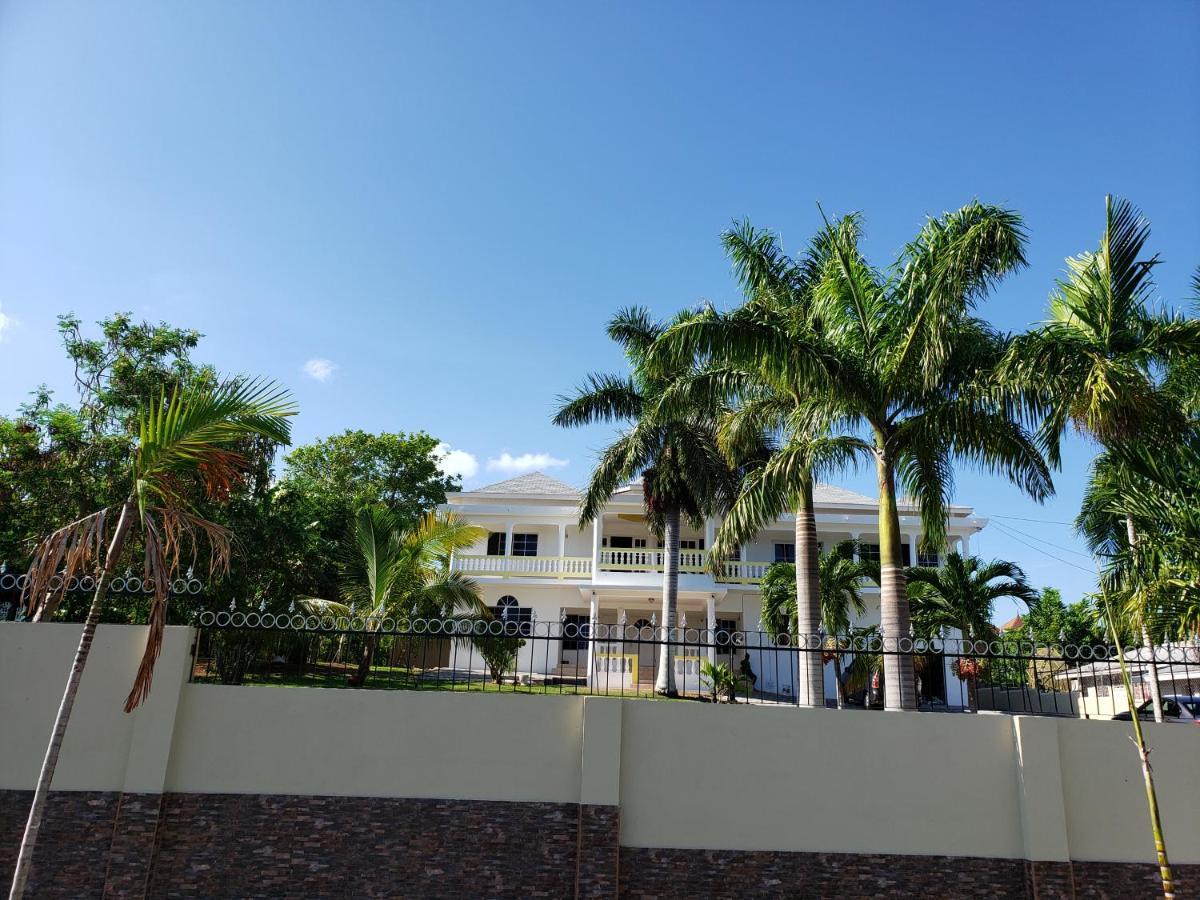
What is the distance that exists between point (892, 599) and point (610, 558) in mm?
16929

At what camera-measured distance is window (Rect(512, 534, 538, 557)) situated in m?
29.5

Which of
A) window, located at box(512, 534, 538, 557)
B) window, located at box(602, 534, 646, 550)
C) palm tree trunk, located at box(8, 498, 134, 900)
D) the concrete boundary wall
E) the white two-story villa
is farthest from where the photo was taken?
window, located at box(602, 534, 646, 550)

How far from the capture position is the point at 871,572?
21.6 m

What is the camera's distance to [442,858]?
25.9ft

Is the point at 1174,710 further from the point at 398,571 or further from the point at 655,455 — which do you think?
the point at 398,571

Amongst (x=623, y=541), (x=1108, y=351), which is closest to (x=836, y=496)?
(x=623, y=541)

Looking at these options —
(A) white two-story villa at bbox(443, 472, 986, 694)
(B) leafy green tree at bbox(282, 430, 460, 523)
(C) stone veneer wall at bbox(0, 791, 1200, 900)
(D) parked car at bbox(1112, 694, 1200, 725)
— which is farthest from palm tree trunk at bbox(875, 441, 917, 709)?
(B) leafy green tree at bbox(282, 430, 460, 523)

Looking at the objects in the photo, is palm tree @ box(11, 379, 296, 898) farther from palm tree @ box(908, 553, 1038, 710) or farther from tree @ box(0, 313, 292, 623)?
palm tree @ box(908, 553, 1038, 710)

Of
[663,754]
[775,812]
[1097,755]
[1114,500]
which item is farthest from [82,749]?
[1114,500]

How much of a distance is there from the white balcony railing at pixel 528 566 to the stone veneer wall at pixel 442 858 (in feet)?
60.8

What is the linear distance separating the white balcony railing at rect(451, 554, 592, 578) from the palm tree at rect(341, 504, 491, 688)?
788 centimetres

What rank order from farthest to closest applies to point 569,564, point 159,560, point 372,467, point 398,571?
1. point 372,467
2. point 569,564
3. point 398,571
4. point 159,560

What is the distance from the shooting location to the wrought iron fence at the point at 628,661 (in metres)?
8.41

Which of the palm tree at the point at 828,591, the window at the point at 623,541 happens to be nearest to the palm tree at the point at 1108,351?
the palm tree at the point at 828,591
